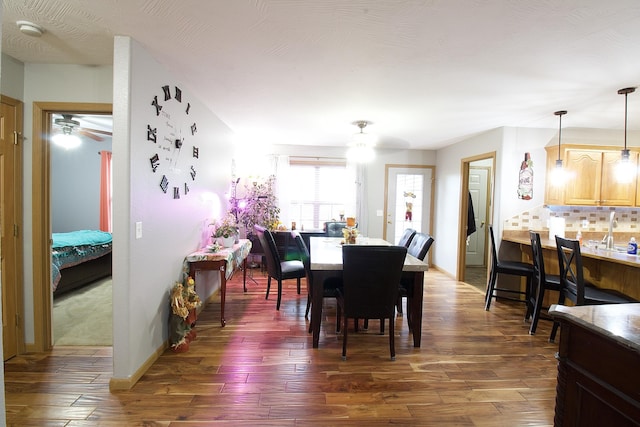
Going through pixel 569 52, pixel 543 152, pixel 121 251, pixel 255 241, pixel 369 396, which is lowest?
pixel 369 396

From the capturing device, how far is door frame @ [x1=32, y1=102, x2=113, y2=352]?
241 cm

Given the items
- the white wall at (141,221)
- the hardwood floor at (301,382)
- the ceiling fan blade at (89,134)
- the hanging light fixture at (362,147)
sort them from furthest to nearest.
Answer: the ceiling fan blade at (89,134) → the hanging light fixture at (362,147) → the white wall at (141,221) → the hardwood floor at (301,382)

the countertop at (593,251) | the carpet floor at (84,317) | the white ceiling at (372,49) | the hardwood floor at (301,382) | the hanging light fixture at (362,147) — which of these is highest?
the white ceiling at (372,49)

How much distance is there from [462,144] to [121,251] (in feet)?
16.4

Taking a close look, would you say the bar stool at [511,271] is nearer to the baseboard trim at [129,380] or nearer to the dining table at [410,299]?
the dining table at [410,299]

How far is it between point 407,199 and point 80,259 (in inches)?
212

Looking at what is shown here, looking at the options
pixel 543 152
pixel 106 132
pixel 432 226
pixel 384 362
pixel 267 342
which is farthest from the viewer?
pixel 432 226

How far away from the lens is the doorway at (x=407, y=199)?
5914mm

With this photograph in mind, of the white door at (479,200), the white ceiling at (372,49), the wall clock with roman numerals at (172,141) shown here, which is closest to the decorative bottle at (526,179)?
the white ceiling at (372,49)

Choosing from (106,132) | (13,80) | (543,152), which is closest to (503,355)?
(543,152)

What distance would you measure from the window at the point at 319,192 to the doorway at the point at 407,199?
768mm

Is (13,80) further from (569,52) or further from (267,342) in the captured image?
(569,52)

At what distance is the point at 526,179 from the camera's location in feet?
13.0

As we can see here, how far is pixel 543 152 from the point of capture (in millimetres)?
4023
